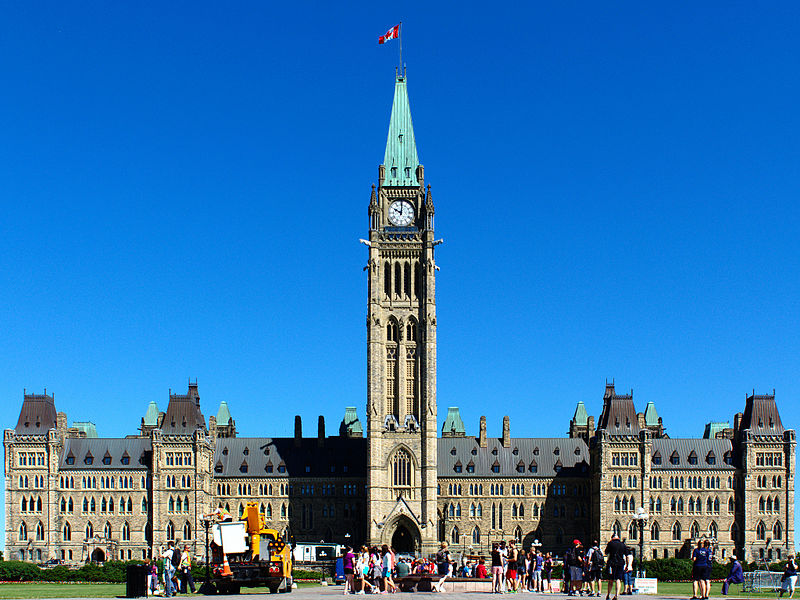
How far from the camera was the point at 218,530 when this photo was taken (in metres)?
52.1

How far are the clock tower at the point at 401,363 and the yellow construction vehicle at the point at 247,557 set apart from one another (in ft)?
246

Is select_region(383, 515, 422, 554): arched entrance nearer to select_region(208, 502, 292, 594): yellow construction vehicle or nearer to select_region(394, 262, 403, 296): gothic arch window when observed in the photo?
select_region(394, 262, 403, 296): gothic arch window

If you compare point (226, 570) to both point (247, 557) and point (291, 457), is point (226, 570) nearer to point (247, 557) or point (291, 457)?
point (247, 557)

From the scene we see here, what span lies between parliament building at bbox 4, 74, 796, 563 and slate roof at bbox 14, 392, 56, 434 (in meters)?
0.16

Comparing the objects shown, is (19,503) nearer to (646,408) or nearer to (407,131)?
(407,131)

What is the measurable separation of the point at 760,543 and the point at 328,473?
48378 millimetres

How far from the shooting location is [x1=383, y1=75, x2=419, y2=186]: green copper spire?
136 meters

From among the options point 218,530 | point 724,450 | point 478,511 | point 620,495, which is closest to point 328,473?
point 478,511

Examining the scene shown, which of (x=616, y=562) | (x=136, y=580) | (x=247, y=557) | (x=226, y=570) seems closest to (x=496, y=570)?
(x=616, y=562)

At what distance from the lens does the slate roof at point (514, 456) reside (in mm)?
141500

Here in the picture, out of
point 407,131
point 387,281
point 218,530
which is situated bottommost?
point 218,530

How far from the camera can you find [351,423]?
158m

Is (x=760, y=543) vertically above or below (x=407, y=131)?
below

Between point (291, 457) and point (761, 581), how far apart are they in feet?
290
